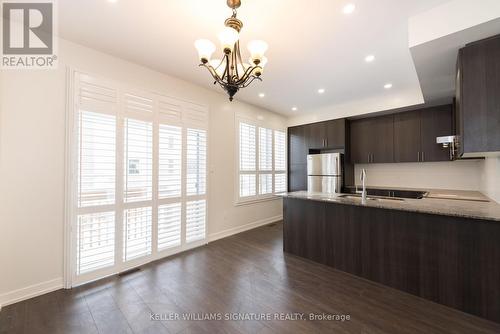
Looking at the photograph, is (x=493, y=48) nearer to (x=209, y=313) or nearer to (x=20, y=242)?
(x=209, y=313)

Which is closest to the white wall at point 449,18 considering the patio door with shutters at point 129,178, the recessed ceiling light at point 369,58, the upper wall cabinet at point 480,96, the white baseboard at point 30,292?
the upper wall cabinet at point 480,96

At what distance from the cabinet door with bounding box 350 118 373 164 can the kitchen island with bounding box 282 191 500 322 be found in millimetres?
2380

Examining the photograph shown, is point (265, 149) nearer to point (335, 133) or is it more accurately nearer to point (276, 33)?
point (335, 133)

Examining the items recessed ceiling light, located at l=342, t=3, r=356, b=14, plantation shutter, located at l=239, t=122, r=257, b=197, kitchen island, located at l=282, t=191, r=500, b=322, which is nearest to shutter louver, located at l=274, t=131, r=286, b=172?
plantation shutter, located at l=239, t=122, r=257, b=197

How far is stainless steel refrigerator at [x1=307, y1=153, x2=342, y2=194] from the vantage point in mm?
4711

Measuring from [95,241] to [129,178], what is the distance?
2.80ft

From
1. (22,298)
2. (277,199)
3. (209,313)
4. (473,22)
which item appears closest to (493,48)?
(473,22)

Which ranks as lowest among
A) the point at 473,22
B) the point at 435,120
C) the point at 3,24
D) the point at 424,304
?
the point at 424,304

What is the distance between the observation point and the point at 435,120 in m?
3.97

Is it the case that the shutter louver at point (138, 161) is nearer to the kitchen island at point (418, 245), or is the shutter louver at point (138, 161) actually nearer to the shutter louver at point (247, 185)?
the shutter louver at point (247, 185)

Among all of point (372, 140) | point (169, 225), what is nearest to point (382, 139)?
point (372, 140)

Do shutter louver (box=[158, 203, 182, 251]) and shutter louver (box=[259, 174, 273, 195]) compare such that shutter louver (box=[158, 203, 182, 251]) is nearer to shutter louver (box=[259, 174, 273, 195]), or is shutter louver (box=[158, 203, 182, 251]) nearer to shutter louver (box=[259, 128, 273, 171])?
shutter louver (box=[259, 174, 273, 195])

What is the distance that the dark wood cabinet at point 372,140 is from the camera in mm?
4484

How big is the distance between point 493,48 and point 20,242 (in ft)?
16.1
